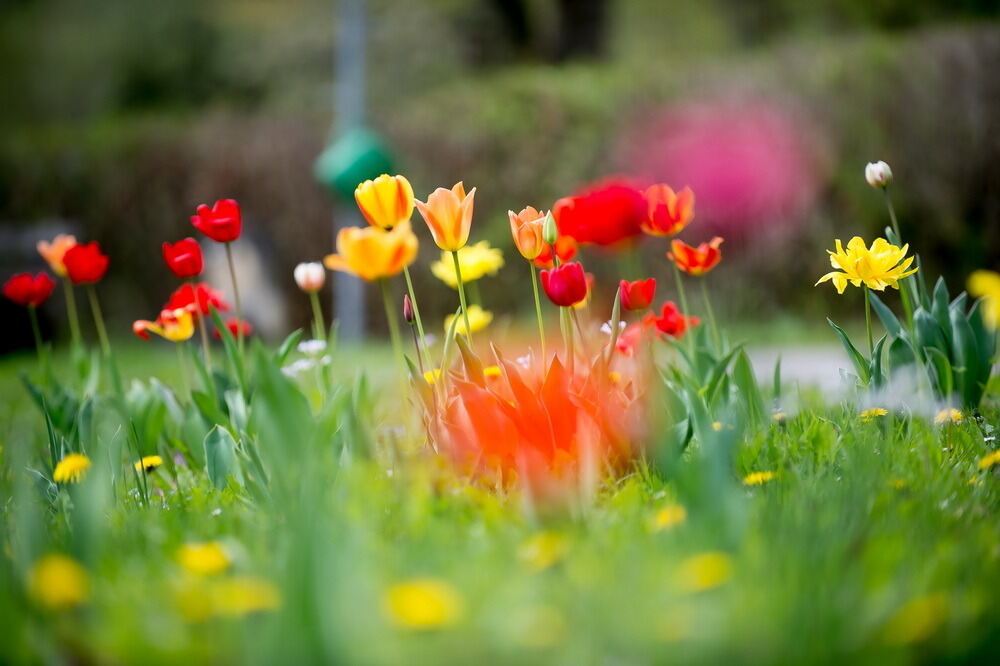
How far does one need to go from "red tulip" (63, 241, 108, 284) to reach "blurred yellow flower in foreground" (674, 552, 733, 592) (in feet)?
6.30

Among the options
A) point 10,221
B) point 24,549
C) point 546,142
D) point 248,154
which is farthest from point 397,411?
point 10,221

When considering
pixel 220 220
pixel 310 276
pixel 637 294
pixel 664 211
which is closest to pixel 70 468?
pixel 220 220

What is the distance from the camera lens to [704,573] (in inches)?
40.6

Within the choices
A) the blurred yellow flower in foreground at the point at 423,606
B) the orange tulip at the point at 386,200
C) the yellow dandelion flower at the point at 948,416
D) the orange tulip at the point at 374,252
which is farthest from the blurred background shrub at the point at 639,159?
the blurred yellow flower in foreground at the point at 423,606

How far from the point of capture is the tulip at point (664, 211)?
6.74 ft

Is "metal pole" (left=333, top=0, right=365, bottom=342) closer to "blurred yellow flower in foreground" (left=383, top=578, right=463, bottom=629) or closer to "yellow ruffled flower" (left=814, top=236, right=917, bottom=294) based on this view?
"yellow ruffled flower" (left=814, top=236, right=917, bottom=294)

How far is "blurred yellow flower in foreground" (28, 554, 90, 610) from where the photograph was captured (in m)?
0.98

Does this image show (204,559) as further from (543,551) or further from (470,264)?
(470,264)

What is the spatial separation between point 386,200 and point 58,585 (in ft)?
3.04

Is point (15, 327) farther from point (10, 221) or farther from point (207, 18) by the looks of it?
point (207, 18)

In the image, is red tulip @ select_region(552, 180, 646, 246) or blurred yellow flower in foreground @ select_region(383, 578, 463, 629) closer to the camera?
blurred yellow flower in foreground @ select_region(383, 578, 463, 629)

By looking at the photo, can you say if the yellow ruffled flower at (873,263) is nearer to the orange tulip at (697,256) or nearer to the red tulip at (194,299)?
the orange tulip at (697,256)

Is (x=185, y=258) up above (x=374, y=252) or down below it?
below

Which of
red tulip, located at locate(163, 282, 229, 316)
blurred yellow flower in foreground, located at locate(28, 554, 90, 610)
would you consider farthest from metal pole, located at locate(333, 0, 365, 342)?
blurred yellow flower in foreground, located at locate(28, 554, 90, 610)
